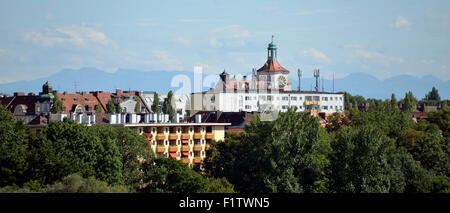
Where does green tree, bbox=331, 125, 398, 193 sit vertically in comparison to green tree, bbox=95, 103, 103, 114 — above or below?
below

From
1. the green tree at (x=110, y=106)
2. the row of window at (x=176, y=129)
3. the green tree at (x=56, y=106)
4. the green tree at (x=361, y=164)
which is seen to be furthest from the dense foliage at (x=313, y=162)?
the green tree at (x=110, y=106)

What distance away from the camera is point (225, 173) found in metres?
62.3

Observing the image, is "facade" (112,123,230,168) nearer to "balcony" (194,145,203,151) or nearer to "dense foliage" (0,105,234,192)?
"balcony" (194,145,203,151)

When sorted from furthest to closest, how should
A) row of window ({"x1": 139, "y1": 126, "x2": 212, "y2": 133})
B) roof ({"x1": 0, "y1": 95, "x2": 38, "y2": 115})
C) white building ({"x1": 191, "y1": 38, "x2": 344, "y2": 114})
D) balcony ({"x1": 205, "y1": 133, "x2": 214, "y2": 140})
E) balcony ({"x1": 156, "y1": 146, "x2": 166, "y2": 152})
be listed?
1. white building ({"x1": 191, "y1": 38, "x2": 344, "y2": 114})
2. roof ({"x1": 0, "y1": 95, "x2": 38, "y2": 115})
3. balcony ({"x1": 205, "y1": 133, "x2": 214, "y2": 140})
4. row of window ({"x1": 139, "y1": 126, "x2": 212, "y2": 133})
5. balcony ({"x1": 156, "y1": 146, "x2": 166, "y2": 152})

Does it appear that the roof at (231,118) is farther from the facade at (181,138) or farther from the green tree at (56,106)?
the green tree at (56,106)

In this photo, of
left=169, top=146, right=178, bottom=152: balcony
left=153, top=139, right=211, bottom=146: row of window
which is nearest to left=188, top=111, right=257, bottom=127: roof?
left=153, top=139, right=211, bottom=146: row of window

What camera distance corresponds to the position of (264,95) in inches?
5276

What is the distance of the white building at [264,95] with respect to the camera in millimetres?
126125

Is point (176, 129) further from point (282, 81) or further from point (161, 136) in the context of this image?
point (282, 81)

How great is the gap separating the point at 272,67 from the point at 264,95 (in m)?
17.6

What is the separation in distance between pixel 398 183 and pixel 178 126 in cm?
2784

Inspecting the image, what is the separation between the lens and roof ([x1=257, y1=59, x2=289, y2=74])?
14945 cm

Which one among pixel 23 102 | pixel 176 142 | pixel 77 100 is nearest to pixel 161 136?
pixel 176 142
